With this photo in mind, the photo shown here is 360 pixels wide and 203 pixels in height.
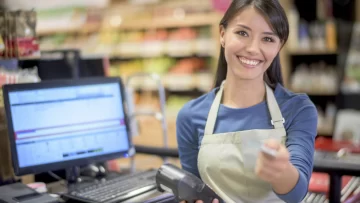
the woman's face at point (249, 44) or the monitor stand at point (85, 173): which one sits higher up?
the woman's face at point (249, 44)

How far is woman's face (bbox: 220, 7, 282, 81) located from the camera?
1.51 m

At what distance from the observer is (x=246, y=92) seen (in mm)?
1646

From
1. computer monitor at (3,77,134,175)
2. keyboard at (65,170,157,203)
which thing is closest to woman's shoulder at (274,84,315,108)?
keyboard at (65,170,157,203)

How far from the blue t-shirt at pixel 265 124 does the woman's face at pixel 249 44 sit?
14 centimetres

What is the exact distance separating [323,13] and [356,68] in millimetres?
659

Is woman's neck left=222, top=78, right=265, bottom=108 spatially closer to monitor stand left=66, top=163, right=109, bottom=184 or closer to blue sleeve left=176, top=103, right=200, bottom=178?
blue sleeve left=176, top=103, right=200, bottom=178

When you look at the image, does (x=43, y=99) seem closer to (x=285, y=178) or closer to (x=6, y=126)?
(x=6, y=126)

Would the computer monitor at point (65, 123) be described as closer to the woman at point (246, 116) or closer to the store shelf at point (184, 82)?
the woman at point (246, 116)

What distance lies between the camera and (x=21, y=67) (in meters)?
2.55

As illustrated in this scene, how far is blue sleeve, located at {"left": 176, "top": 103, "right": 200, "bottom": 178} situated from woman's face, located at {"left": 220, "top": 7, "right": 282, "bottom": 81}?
0.26m

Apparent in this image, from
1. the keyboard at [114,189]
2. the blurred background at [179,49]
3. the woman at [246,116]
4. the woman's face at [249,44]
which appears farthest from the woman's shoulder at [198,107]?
the blurred background at [179,49]

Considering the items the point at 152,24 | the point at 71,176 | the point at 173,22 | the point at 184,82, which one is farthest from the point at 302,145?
the point at 152,24

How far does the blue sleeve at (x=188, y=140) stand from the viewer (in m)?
Result: 1.73

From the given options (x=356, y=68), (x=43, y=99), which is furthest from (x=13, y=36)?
(x=356, y=68)
